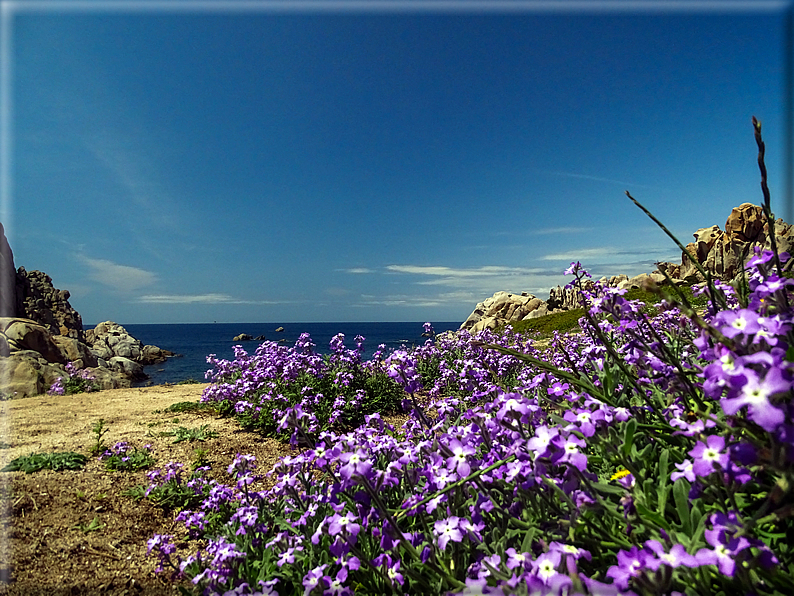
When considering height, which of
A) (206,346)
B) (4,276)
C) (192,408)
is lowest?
(206,346)

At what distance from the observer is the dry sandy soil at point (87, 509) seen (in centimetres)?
293

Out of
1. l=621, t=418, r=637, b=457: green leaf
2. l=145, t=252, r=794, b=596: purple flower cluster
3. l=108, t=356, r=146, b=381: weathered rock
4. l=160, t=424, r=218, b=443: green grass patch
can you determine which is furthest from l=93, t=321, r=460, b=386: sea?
l=621, t=418, r=637, b=457: green leaf

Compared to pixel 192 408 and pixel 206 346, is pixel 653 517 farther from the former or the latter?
pixel 206 346

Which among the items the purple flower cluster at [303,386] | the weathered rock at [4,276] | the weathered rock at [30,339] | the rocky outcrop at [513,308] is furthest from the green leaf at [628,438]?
the rocky outcrop at [513,308]

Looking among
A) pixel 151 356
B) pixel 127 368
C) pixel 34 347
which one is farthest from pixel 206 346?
pixel 34 347

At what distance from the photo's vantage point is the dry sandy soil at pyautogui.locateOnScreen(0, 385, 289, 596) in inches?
115

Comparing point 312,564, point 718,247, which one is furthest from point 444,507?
point 718,247

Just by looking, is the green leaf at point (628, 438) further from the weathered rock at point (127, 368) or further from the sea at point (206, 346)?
the weathered rock at point (127, 368)

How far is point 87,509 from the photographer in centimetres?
381

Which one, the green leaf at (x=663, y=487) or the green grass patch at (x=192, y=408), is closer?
the green leaf at (x=663, y=487)

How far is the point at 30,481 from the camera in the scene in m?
4.11

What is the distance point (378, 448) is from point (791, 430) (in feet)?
6.20

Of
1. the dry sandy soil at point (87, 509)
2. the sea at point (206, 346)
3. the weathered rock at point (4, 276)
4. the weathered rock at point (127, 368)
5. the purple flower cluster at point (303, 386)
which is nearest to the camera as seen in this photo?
the dry sandy soil at point (87, 509)

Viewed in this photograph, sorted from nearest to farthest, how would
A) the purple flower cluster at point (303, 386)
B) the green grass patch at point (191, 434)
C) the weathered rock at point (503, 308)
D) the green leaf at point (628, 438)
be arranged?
the green leaf at point (628, 438) → the green grass patch at point (191, 434) → the purple flower cluster at point (303, 386) → the weathered rock at point (503, 308)
